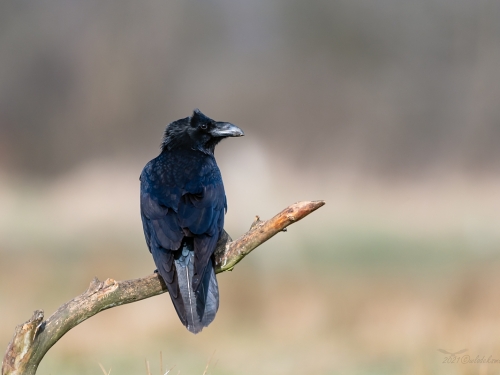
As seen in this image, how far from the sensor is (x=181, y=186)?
418 cm

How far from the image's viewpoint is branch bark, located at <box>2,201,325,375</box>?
3.36 meters

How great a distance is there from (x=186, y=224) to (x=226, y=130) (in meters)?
1.23

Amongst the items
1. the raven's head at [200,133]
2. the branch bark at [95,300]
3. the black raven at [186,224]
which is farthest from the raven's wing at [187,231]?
the raven's head at [200,133]

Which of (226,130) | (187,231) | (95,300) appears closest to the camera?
(95,300)

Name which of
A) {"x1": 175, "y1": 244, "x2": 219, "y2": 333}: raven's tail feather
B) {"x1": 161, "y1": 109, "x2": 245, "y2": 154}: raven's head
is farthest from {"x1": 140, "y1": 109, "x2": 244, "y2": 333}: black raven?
{"x1": 161, "y1": 109, "x2": 245, "y2": 154}: raven's head

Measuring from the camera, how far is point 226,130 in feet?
15.8

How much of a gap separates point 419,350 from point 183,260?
3.57 metres

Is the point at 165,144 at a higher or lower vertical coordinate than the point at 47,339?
higher

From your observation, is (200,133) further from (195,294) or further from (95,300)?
(95,300)

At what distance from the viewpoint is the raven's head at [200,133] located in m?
4.82

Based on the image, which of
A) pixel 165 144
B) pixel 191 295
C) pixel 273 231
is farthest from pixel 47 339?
pixel 165 144

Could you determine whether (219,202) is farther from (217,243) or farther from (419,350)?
(419,350)

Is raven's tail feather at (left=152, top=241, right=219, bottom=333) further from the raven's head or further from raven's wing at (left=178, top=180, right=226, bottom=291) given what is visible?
the raven's head

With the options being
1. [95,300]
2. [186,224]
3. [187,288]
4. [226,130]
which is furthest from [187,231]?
[226,130]
